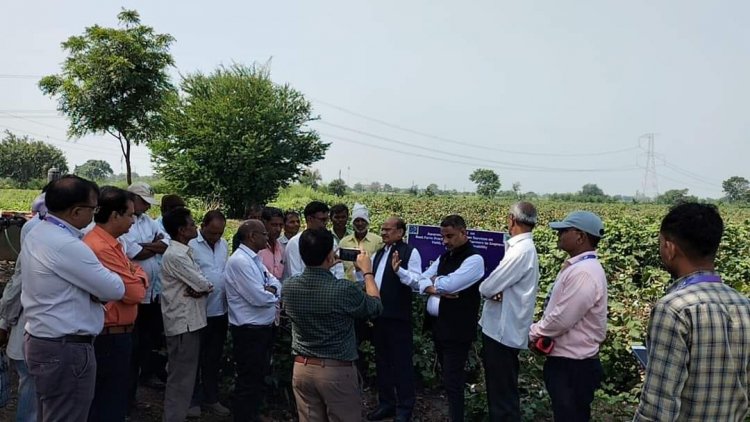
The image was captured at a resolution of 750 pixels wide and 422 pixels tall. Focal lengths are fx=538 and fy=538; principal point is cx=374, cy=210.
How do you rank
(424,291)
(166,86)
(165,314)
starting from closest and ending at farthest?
(165,314) < (424,291) < (166,86)

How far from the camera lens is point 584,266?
11.1ft

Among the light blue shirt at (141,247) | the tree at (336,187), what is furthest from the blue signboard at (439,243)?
the tree at (336,187)

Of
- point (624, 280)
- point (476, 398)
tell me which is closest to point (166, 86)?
point (624, 280)

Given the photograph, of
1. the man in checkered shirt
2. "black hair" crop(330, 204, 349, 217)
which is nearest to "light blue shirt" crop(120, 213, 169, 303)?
"black hair" crop(330, 204, 349, 217)

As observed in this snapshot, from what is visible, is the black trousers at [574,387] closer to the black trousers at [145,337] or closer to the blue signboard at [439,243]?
the blue signboard at [439,243]

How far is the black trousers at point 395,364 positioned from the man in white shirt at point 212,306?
52.2 inches

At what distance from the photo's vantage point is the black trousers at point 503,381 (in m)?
3.91

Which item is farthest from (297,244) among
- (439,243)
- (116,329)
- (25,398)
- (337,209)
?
(25,398)

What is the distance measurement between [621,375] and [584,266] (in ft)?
8.78

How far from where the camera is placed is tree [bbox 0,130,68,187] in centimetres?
7194

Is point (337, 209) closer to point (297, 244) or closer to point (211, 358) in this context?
point (297, 244)

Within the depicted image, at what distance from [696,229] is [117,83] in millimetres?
28541

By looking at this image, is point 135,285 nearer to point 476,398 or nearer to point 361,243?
point 361,243

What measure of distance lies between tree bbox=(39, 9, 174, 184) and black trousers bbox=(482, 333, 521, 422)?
2562 cm
